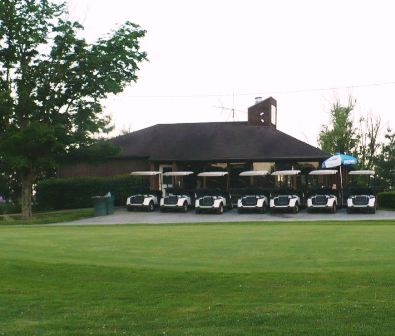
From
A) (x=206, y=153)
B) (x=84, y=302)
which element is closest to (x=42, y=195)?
(x=206, y=153)

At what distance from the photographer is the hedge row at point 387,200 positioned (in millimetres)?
34438

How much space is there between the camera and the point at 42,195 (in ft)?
136

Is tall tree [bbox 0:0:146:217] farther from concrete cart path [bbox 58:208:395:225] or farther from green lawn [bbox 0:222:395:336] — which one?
green lawn [bbox 0:222:395:336]

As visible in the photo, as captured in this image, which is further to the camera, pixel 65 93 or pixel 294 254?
pixel 65 93

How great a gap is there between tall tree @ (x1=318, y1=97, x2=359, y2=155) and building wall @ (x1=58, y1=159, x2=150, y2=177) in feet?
59.5

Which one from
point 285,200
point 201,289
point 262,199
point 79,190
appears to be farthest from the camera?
point 79,190

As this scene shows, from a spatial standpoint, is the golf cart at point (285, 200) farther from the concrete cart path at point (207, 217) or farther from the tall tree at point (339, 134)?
the tall tree at point (339, 134)

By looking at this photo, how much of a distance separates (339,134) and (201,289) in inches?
1902

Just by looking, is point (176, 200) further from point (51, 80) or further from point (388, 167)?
point (388, 167)

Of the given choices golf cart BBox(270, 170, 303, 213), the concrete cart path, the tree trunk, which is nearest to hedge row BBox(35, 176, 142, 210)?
the tree trunk

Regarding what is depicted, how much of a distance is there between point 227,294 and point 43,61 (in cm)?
2757

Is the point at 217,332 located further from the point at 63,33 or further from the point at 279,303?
the point at 63,33

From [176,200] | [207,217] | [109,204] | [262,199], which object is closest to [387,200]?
[262,199]

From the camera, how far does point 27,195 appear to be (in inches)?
1372
